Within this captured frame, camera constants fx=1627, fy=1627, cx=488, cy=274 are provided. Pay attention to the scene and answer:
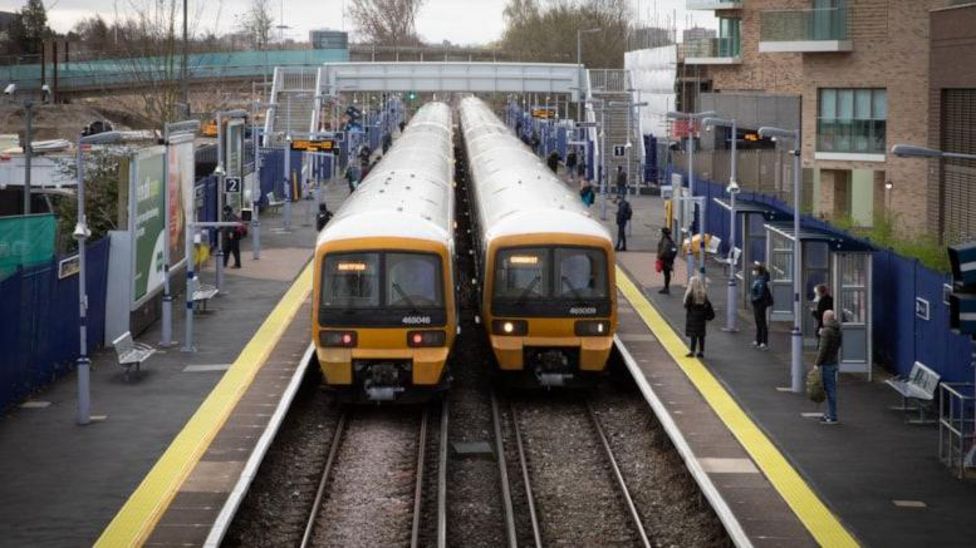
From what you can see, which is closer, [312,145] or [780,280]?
[780,280]

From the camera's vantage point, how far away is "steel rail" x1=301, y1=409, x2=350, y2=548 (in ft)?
57.5

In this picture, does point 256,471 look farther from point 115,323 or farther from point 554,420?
point 115,323

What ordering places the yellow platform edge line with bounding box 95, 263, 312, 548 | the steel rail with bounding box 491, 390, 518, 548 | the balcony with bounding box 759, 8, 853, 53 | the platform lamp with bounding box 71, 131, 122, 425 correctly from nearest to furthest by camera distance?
the yellow platform edge line with bounding box 95, 263, 312, 548 < the steel rail with bounding box 491, 390, 518, 548 < the platform lamp with bounding box 71, 131, 122, 425 < the balcony with bounding box 759, 8, 853, 53

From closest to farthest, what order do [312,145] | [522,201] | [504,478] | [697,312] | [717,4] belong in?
[504,478] → [522,201] → [697,312] → [312,145] → [717,4]

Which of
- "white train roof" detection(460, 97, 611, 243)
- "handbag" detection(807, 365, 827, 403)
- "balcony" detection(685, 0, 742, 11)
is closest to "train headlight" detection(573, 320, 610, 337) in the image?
"white train roof" detection(460, 97, 611, 243)

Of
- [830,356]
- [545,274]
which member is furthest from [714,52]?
[830,356]

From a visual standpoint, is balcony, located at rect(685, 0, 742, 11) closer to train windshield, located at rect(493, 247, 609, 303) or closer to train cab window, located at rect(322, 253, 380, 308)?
train windshield, located at rect(493, 247, 609, 303)

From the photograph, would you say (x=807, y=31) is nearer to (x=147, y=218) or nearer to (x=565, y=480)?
(x=147, y=218)

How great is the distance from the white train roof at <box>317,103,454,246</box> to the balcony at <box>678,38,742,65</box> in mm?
33699

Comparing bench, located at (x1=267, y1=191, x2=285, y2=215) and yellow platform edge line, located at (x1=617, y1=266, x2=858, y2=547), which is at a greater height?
bench, located at (x1=267, y1=191, x2=285, y2=215)

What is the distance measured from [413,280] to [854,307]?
7.63 m

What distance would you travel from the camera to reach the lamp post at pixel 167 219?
1144 inches

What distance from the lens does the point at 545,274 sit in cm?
2477

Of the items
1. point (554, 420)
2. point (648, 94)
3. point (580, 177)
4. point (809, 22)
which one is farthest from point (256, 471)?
point (648, 94)
